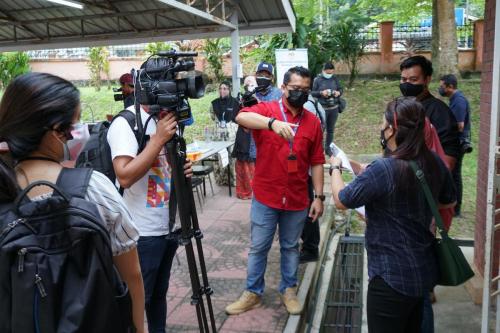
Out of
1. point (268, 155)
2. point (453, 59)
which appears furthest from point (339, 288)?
point (453, 59)

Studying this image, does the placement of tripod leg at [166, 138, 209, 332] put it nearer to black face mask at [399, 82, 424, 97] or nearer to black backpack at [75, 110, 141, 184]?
black backpack at [75, 110, 141, 184]

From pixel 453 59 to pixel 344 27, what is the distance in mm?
3494

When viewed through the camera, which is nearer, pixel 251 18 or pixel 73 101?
pixel 73 101

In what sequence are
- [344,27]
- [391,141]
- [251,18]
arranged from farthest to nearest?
[344,27]
[251,18]
[391,141]

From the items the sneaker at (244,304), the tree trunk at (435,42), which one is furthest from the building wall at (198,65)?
the sneaker at (244,304)

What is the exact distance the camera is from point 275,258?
4949 mm

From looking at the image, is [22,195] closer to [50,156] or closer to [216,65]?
[50,156]

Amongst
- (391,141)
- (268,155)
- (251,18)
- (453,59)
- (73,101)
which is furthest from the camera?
(453,59)

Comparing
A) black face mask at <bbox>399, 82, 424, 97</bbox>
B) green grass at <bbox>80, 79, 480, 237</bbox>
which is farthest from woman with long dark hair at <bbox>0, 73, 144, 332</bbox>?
green grass at <bbox>80, 79, 480, 237</bbox>

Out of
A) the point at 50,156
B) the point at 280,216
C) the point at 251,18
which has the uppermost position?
the point at 251,18

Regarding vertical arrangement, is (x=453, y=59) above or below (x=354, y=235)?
above

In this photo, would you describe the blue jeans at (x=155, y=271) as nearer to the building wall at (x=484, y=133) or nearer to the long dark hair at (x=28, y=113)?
the long dark hair at (x=28, y=113)

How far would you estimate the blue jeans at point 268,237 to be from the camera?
3568 mm

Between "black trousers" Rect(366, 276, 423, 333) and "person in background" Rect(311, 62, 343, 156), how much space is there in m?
7.70
